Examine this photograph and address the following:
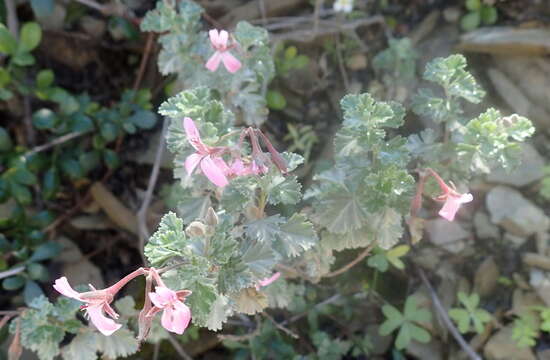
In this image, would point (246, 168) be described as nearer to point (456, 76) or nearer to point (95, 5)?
point (456, 76)

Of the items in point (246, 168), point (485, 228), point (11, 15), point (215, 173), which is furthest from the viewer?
point (11, 15)

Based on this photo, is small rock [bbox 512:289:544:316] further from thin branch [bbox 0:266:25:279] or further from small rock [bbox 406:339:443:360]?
thin branch [bbox 0:266:25:279]

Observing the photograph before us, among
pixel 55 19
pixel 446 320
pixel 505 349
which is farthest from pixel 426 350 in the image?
pixel 55 19

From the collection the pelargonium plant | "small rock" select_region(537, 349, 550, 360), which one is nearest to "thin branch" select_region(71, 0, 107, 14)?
the pelargonium plant

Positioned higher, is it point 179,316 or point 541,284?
point 179,316

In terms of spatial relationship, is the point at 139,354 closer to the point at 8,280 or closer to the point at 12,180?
the point at 8,280

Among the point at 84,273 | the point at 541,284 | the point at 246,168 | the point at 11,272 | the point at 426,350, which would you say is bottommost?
the point at 426,350

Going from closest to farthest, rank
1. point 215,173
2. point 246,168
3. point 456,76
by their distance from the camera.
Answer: point 215,173
point 246,168
point 456,76
